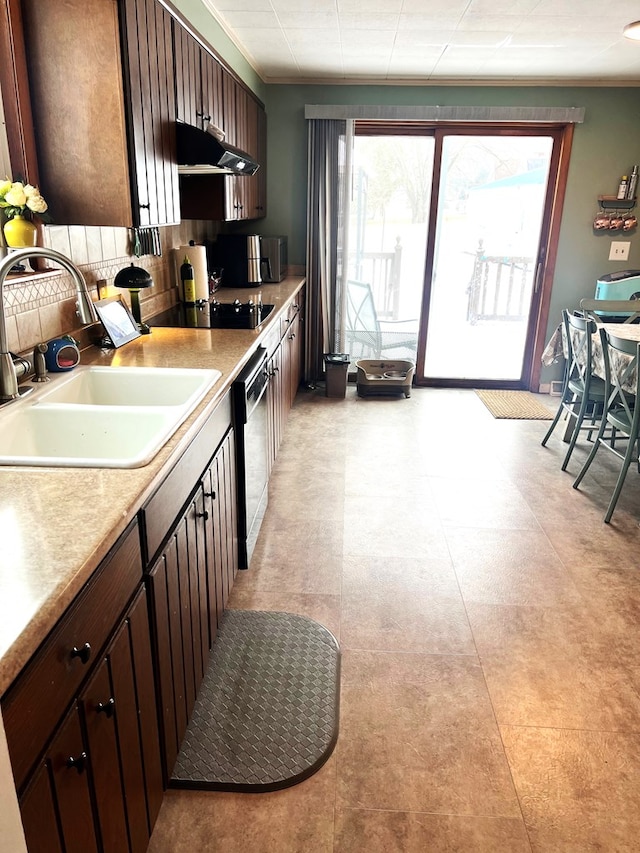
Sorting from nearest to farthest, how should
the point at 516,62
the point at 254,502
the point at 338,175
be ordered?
1. the point at 254,502
2. the point at 516,62
3. the point at 338,175

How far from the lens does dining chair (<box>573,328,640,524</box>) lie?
9.85 feet

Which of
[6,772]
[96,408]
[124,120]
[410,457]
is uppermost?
[124,120]

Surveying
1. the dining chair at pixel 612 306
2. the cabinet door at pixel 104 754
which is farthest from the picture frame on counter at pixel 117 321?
the dining chair at pixel 612 306

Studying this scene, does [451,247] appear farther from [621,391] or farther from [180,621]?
[180,621]

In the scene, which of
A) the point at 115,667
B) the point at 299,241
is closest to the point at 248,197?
the point at 299,241

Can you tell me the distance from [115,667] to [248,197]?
12.2 ft

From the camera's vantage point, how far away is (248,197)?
4.24m

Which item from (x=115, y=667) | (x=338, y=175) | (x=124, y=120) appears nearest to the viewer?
(x=115, y=667)

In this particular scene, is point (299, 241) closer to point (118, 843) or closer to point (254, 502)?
point (254, 502)

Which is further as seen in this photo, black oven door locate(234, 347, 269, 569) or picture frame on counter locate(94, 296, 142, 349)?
picture frame on counter locate(94, 296, 142, 349)

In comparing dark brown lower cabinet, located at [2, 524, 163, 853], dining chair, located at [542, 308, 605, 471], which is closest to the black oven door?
dark brown lower cabinet, located at [2, 524, 163, 853]

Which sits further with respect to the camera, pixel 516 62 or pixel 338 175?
pixel 338 175

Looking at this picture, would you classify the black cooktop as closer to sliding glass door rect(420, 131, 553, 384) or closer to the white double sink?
the white double sink

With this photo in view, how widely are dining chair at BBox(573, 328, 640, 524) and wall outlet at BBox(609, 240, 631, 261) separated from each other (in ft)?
7.04
